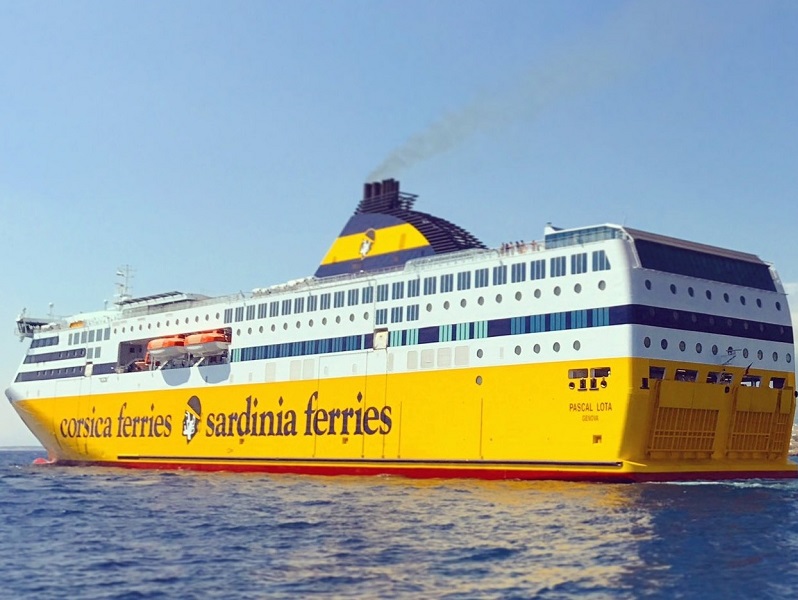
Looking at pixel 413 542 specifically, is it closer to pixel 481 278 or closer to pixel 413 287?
pixel 481 278

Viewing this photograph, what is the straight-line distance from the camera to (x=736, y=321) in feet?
116

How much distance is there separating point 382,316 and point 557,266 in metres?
9.47

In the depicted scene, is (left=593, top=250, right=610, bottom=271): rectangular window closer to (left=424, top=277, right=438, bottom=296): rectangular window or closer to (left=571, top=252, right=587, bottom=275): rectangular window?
(left=571, top=252, right=587, bottom=275): rectangular window

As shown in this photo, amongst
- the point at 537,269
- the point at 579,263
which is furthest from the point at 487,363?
the point at 579,263

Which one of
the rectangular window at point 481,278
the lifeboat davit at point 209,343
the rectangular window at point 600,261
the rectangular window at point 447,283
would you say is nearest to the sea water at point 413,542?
the rectangular window at point 600,261

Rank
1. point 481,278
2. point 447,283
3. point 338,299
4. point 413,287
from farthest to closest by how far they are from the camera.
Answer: point 338,299, point 413,287, point 447,283, point 481,278

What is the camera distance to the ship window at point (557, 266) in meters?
34.2

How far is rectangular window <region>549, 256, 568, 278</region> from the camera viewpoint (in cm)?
3419

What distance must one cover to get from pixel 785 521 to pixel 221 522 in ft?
50.7

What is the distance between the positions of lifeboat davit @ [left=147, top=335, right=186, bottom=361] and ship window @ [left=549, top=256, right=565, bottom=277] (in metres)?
24.1

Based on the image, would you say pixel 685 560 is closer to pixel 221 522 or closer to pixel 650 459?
pixel 221 522

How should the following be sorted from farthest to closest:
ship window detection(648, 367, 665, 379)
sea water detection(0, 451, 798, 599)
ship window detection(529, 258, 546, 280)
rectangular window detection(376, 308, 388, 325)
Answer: rectangular window detection(376, 308, 388, 325) < ship window detection(529, 258, 546, 280) < ship window detection(648, 367, 665, 379) < sea water detection(0, 451, 798, 599)

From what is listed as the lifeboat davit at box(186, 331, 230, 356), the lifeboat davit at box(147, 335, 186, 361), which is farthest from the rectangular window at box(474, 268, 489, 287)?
the lifeboat davit at box(147, 335, 186, 361)

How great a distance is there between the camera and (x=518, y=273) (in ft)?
116
